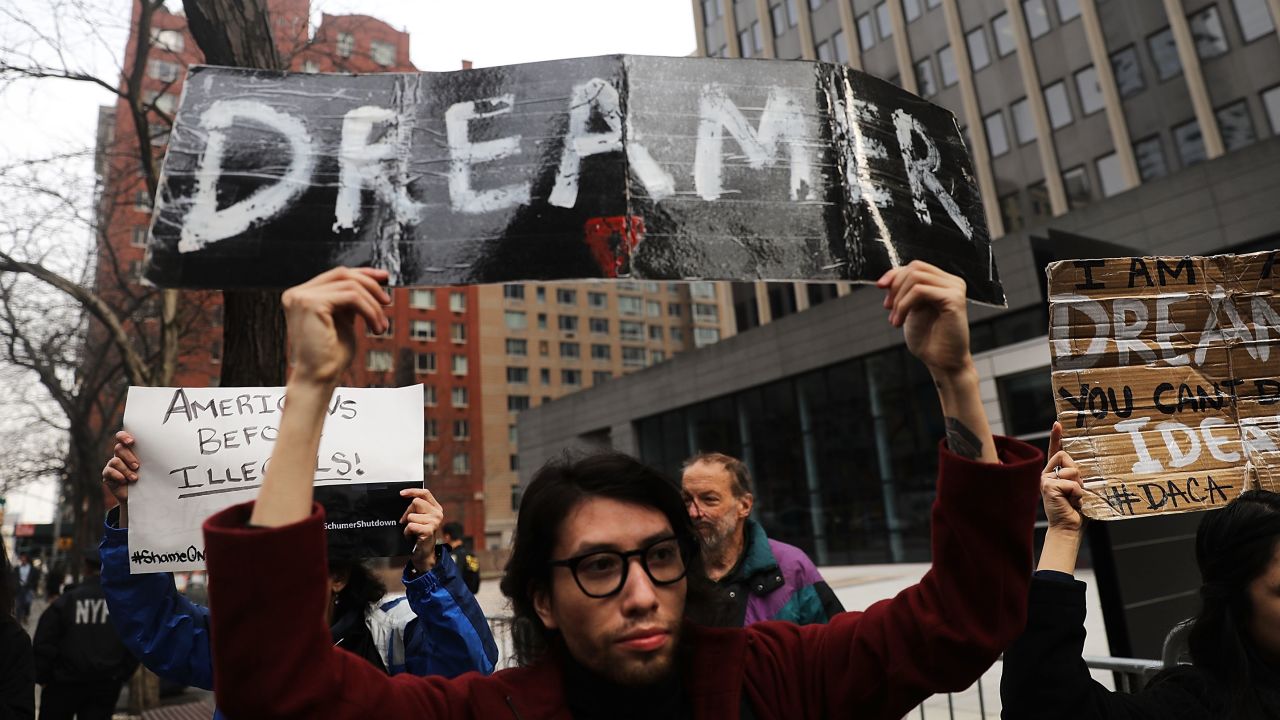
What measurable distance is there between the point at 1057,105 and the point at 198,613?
2816 cm

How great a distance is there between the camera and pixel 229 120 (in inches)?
103

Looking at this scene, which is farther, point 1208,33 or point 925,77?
point 925,77

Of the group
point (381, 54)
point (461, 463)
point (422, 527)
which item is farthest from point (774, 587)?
point (461, 463)

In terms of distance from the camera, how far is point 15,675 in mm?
3088

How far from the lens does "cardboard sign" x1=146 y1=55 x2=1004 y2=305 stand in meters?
2.49

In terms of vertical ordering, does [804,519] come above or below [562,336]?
below

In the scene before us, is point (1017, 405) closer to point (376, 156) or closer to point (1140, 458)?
point (1140, 458)

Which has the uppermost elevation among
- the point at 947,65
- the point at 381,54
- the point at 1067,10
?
the point at 947,65

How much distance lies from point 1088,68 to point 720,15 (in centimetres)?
1674

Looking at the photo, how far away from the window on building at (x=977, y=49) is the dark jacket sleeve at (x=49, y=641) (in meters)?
28.4

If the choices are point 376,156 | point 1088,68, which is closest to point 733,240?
point 376,156

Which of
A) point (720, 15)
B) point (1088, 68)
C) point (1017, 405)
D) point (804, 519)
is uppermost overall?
point (720, 15)

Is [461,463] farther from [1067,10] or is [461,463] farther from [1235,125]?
[1235,125]

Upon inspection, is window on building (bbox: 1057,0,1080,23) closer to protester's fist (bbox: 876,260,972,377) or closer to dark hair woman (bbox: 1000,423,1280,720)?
dark hair woman (bbox: 1000,423,1280,720)
